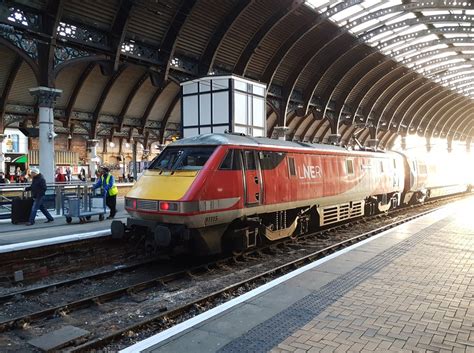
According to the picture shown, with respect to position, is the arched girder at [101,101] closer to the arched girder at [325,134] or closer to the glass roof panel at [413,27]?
the glass roof panel at [413,27]

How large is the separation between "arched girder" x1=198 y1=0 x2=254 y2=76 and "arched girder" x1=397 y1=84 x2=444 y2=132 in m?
30.7

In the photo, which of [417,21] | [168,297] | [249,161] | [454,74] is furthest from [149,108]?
[454,74]

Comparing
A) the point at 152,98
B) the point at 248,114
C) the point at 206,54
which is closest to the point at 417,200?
the point at 248,114

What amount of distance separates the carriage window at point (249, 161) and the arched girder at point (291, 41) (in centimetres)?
1521

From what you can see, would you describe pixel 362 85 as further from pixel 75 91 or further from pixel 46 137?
pixel 46 137

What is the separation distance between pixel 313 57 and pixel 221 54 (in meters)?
6.62

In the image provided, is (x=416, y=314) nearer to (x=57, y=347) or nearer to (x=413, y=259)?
(x=413, y=259)

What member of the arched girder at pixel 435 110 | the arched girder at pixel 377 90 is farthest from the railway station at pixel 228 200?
the arched girder at pixel 435 110

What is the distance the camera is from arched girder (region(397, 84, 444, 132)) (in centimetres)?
4428

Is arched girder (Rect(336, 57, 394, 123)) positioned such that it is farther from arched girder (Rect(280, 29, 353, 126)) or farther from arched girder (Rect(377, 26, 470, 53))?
arched girder (Rect(280, 29, 353, 126))

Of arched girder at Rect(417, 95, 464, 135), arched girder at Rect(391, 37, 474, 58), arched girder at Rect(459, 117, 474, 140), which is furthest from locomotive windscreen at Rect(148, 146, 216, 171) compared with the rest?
arched girder at Rect(459, 117, 474, 140)

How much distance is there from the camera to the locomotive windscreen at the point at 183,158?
8.51 metres

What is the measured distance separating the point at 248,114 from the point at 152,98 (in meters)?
13.7

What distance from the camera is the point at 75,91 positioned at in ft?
89.1
